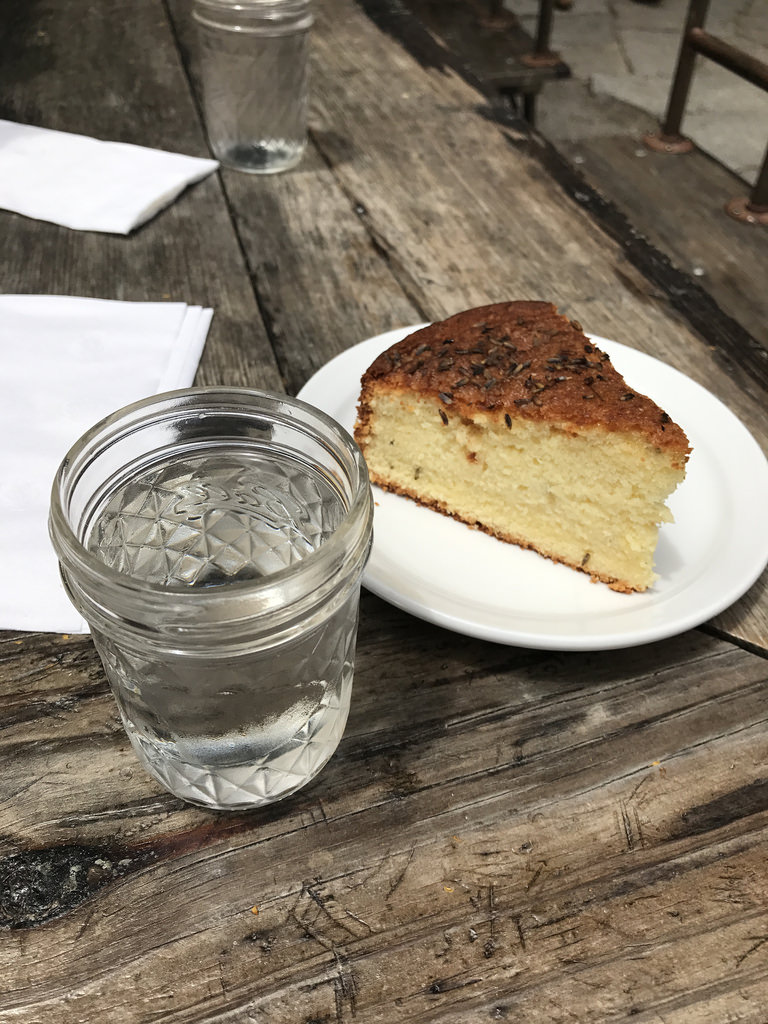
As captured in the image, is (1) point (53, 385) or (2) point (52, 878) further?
(1) point (53, 385)

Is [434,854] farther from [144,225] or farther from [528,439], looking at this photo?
[144,225]

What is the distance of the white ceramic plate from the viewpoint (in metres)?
0.98

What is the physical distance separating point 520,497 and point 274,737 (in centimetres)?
54

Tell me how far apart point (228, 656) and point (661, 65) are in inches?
245

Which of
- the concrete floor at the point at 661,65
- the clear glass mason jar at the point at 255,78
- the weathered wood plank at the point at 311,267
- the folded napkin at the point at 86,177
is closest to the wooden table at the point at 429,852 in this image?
the weathered wood plank at the point at 311,267

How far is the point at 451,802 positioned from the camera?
2.87ft

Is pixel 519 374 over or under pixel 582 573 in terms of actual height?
over

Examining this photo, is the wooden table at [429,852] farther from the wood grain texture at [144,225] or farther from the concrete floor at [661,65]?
the concrete floor at [661,65]

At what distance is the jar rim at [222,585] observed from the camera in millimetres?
673

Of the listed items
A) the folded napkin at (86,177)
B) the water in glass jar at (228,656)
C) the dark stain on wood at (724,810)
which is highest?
the water in glass jar at (228,656)

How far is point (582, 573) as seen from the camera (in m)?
1.16

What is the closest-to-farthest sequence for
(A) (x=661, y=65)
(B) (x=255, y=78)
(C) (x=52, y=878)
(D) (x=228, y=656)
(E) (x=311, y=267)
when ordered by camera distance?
(D) (x=228, y=656), (C) (x=52, y=878), (E) (x=311, y=267), (B) (x=255, y=78), (A) (x=661, y=65)

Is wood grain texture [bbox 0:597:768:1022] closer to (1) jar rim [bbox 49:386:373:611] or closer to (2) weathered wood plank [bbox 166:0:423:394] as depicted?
(1) jar rim [bbox 49:386:373:611]

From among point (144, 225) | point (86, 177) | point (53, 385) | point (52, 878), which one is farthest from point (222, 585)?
point (86, 177)
